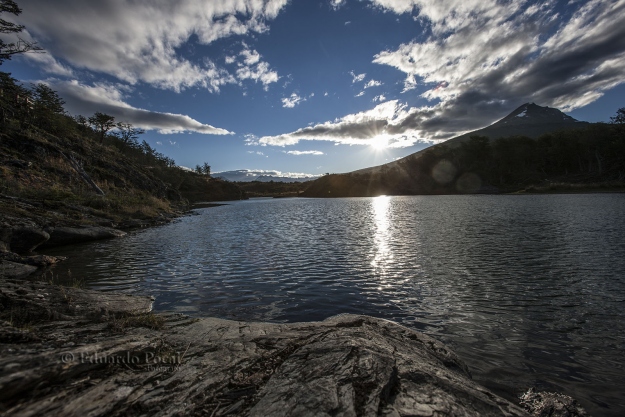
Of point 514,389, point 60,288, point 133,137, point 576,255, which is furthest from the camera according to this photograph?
point 133,137

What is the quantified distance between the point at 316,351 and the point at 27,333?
511cm

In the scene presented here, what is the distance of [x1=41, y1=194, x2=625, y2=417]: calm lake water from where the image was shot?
716 centimetres

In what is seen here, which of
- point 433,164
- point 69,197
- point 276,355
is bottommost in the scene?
point 276,355

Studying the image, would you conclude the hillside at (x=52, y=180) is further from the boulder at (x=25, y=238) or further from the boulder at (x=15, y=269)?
the boulder at (x=15, y=269)

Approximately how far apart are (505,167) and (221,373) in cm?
17415

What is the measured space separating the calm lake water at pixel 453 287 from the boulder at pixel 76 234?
1127mm

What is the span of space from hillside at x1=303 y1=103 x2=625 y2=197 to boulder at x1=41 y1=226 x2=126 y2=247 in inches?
5340

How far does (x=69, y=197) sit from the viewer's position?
29.2 meters

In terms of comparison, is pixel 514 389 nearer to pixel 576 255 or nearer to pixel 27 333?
pixel 27 333

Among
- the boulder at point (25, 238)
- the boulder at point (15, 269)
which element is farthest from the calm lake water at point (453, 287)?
the boulder at point (25, 238)

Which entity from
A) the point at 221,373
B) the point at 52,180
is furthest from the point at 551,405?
the point at 52,180

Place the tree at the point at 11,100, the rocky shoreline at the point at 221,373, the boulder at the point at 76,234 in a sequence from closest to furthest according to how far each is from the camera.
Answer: the rocky shoreline at the point at 221,373, the boulder at the point at 76,234, the tree at the point at 11,100

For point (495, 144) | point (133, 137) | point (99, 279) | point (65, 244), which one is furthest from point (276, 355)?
point (495, 144)

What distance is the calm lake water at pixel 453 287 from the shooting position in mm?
7160
